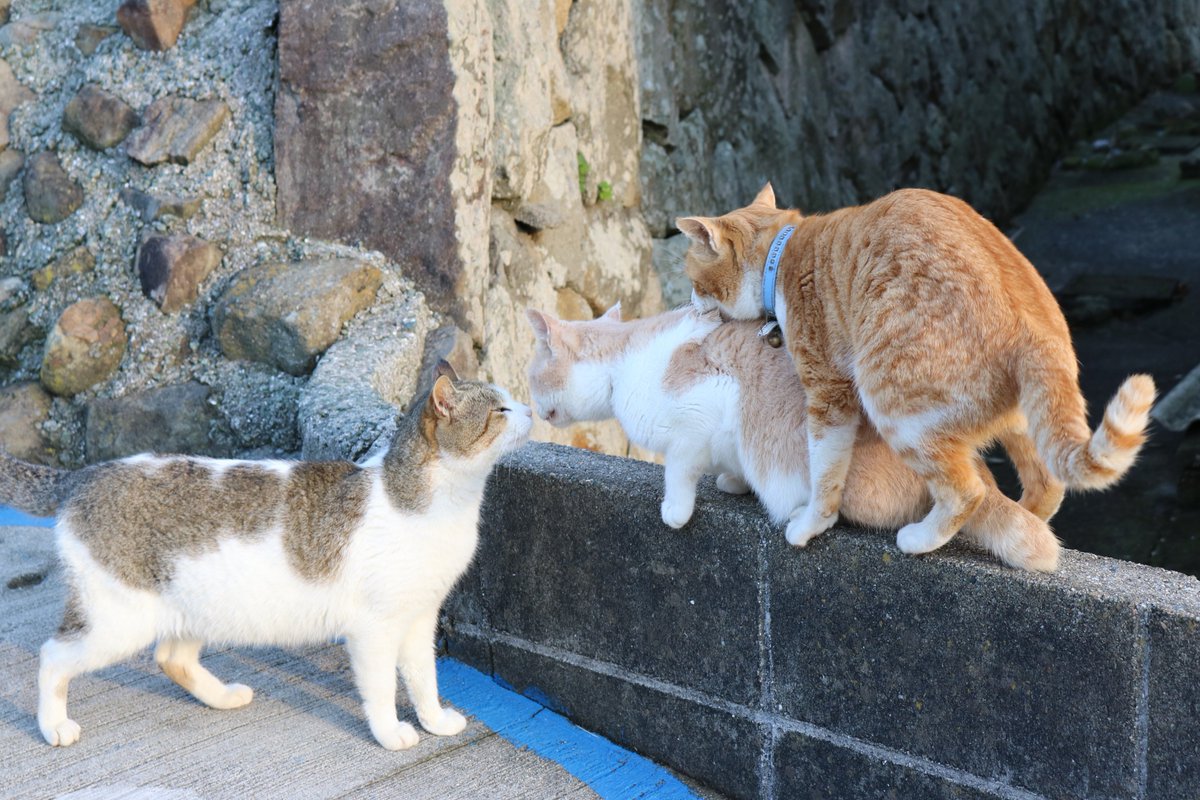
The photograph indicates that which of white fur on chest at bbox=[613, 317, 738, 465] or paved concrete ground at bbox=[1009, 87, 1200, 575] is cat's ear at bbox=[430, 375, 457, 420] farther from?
paved concrete ground at bbox=[1009, 87, 1200, 575]

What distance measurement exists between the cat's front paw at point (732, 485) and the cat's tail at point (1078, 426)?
74 centimetres

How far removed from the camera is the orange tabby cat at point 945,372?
1.98 meters

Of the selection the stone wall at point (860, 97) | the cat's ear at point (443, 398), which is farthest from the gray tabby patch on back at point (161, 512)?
the stone wall at point (860, 97)

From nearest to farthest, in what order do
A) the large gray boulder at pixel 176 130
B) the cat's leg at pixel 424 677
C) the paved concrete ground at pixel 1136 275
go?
the cat's leg at pixel 424 677, the large gray boulder at pixel 176 130, the paved concrete ground at pixel 1136 275

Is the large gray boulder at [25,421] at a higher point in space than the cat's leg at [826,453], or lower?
lower

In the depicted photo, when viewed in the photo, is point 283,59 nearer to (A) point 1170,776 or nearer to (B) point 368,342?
(B) point 368,342

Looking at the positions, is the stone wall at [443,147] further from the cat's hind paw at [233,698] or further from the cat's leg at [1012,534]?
the cat's leg at [1012,534]

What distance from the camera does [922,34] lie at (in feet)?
27.9

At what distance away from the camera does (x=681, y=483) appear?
245 cm

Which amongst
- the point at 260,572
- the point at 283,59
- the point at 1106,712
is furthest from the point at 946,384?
the point at 283,59

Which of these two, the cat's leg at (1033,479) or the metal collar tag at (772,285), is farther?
the metal collar tag at (772,285)

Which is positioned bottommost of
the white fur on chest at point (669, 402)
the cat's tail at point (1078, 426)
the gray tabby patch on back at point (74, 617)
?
the gray tabby patch on back at point (74, 617)

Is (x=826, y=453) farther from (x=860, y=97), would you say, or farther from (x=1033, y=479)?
(x=860, y=97)

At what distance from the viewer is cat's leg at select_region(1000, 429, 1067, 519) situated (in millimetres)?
2330
